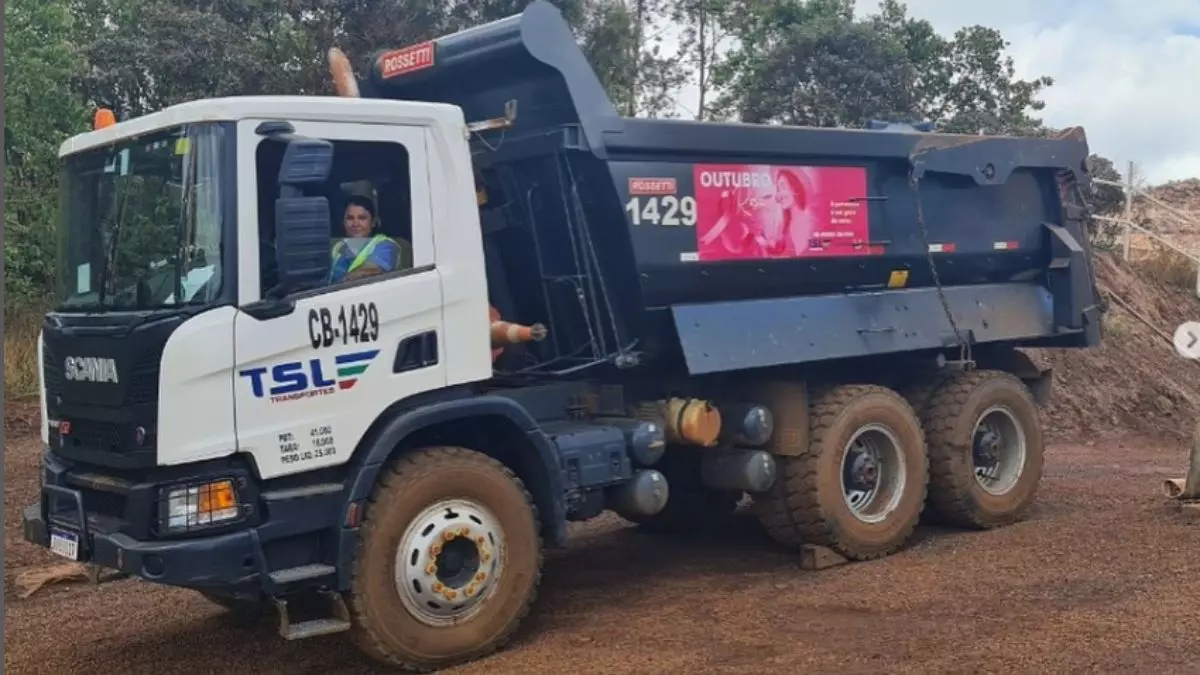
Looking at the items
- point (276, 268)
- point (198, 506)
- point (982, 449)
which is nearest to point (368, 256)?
point (276, 268)

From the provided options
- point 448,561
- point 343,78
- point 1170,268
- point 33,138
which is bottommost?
point 448,561

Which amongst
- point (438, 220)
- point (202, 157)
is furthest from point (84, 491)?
point (438, 220)

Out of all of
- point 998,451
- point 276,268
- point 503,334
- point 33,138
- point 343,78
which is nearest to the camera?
point 276,268

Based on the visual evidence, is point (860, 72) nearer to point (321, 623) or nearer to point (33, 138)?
point (33, 138)

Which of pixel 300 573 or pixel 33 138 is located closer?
pixel 300 573

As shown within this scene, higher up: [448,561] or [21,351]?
[21,351]

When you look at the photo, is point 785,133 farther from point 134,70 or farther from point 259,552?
point 134,70

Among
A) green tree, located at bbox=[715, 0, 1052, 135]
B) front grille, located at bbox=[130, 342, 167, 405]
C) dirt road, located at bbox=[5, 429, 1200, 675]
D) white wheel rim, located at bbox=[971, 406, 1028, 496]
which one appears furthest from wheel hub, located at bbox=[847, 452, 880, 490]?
green tree, located at bbox=[715, 0, 1052, 135]

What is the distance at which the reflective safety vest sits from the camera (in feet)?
19.6

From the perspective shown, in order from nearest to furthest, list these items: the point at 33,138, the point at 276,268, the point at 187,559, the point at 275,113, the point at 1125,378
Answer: the point at 187,559, the point at 276,268, the point at 275,113, the point at 33,138, the point at 1125,378

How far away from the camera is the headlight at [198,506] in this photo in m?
A: 5.46

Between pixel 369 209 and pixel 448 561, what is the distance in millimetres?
1733

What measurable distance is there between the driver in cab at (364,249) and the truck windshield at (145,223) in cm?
63

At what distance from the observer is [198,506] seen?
5484mm
